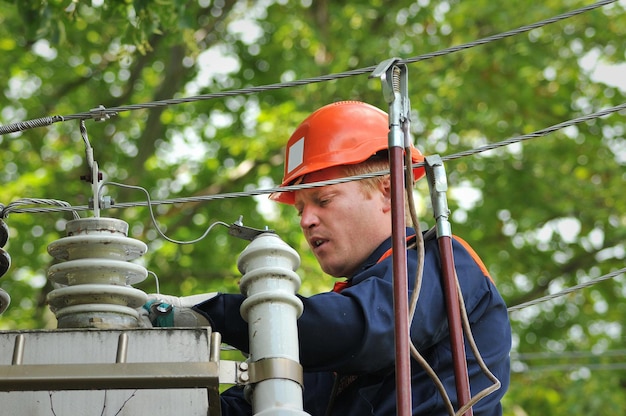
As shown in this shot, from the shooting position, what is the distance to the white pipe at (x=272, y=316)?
2.23 metres

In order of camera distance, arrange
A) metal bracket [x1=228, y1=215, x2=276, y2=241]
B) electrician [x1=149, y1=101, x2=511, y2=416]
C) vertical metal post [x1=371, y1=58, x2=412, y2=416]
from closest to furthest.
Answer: vertical metal post [x1=371, y1=58, x2=412, y2=416] < metal bracket [x1=228, y1=215, x2=276, y2=241] < electrician [x1=149, y1=101, x2=511, y2=416]

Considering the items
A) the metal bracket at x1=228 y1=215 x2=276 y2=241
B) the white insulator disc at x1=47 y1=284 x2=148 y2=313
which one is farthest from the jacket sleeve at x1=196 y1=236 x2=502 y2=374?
the white insulator disc at x1=47 y1=284 x2=148 y2=313

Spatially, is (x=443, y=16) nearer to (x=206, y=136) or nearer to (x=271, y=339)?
(x=206, y=136)

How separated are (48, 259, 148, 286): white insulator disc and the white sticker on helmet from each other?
1.21 metres

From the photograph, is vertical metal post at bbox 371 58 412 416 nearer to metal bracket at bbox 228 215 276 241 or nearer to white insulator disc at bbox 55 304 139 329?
metal bracket at bbox 228 215 276 241

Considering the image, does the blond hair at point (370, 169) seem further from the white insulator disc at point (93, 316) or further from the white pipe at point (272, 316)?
the white insulator disc at point (93, 316)

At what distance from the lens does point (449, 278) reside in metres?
2.64

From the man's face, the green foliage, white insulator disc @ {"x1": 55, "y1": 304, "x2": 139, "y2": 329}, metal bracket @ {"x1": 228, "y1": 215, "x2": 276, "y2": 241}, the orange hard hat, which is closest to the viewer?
white insulator disc @ {"x1": 55, "y1": 304, "x2": 139, "y2": 329}

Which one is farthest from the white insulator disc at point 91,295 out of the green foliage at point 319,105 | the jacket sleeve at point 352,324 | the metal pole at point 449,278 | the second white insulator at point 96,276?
the green foliage at point 319,105

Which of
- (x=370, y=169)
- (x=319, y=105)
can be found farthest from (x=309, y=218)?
(x=319, y=105)

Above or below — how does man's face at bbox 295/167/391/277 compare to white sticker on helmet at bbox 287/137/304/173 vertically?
below

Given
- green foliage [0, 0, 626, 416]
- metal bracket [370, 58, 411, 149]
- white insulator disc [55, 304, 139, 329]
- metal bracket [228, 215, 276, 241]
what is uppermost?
green foliage [0, 0, 626, 416]

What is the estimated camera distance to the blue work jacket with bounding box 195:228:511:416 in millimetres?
2621

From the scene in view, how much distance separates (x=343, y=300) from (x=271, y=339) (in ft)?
1.38
